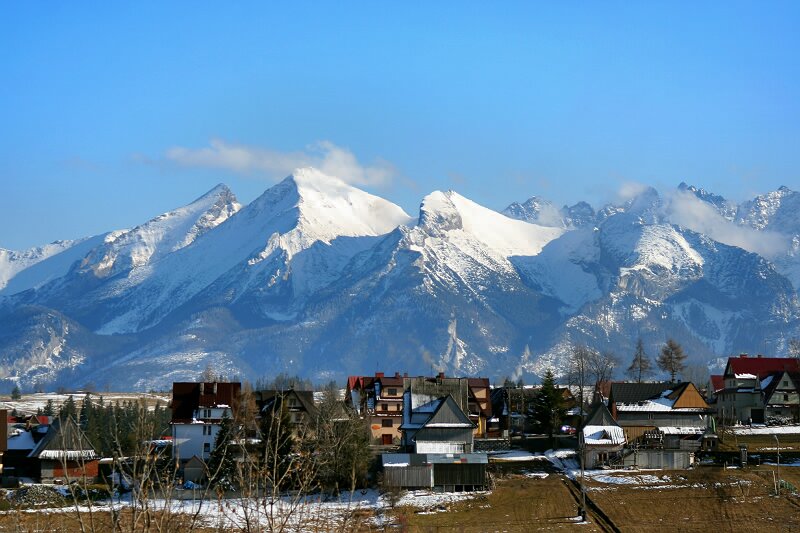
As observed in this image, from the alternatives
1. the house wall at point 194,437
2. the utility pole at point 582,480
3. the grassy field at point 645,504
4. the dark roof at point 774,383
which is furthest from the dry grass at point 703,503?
the dark roof at point 774,383

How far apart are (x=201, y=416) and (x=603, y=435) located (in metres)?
36.9

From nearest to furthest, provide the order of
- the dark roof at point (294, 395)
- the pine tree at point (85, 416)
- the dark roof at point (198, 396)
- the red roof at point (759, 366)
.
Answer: the dark roof at point (198, 396), the dark roof at point (294, 395), the pine tree at point (85, 416), the red roof at point (759, 366)

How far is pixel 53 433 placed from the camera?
100750 mm

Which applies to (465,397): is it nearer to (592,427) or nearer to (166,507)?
(592,427)

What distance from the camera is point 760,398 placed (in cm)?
13138

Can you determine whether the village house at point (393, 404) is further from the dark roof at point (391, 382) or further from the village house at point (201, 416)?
the village house at point (201, 416)

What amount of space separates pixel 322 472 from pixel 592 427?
2651cm

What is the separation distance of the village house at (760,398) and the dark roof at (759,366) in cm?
160

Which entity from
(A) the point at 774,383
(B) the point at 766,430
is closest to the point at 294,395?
(B) the point at 766,430

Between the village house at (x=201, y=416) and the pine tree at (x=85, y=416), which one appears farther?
the pine tree at (x=85, y=416)

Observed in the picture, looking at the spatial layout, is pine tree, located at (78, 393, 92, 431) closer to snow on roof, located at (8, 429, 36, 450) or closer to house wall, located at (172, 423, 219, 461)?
snow on roof, located at (8, 429, 36, 450)

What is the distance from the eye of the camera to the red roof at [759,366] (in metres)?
139

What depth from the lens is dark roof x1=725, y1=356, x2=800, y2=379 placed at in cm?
13900

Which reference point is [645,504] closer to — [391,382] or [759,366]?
[391,382]
